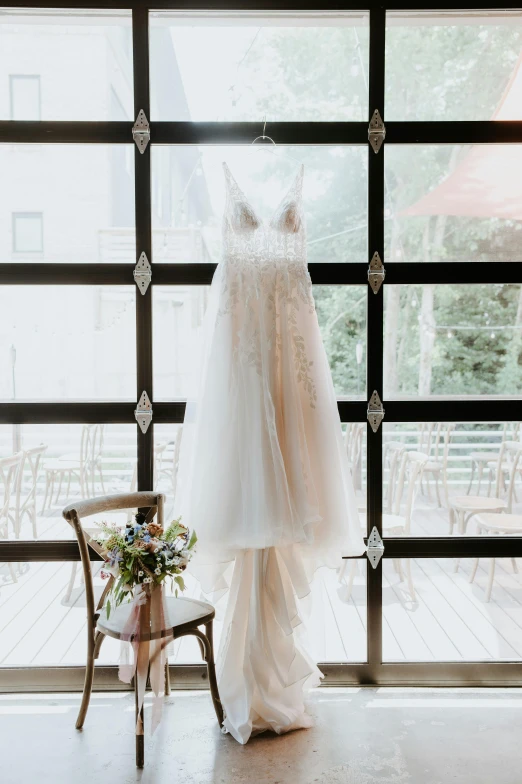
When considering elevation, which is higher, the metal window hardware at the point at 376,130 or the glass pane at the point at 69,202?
the metal window hardware at the point at 376,130

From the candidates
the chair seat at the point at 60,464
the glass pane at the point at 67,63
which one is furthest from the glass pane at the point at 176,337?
the glass pane at the point at 67,63

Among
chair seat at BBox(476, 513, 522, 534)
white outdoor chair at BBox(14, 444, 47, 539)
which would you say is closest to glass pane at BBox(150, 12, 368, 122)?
white outdoor chair at BBox(14, 444, 47, 539)

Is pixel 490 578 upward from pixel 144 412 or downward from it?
downward

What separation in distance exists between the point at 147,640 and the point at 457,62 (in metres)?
2.61

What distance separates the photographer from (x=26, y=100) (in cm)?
256

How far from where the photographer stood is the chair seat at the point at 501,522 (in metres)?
2.67

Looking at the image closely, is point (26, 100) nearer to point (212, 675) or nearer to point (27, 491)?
point (27, 491)

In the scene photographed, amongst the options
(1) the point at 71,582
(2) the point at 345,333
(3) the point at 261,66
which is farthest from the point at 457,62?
(1) the point at 71,582

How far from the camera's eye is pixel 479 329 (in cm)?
264

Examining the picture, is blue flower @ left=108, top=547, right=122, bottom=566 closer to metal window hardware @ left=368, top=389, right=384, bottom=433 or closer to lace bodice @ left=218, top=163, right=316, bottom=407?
lace bodice @ left=218, top=163, right=316, bottom=407

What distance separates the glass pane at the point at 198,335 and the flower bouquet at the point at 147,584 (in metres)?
0.72

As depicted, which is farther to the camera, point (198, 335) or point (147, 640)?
point (198, 335)

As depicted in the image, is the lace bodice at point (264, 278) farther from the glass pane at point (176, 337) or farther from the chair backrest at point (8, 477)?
the chair backrest at point (8, 477)

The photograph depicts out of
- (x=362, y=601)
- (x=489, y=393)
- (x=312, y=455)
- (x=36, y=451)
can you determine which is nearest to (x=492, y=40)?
(x=489, y=393)
